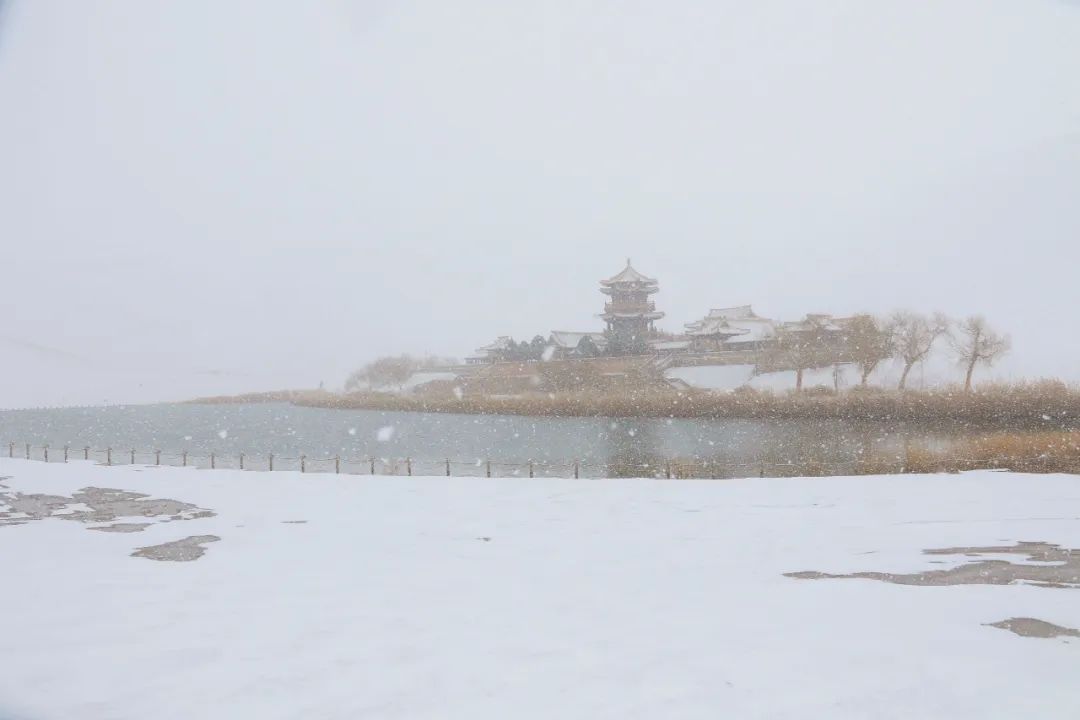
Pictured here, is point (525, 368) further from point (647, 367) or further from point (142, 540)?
point (142, 540)

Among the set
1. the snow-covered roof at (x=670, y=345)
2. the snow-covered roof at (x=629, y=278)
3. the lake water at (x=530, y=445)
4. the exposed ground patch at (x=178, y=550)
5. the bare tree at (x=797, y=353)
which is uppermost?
the snow-covered roof at (x=629, y=278)

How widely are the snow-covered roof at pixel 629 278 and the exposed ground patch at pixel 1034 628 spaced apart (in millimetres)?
70613

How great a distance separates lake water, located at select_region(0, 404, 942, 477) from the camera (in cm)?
2652

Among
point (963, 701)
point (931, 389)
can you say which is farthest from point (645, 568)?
point (931, 389)

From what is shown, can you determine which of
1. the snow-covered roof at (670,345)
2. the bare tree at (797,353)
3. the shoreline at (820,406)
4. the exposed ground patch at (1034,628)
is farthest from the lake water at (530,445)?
the snow-covered roof at (670,345)

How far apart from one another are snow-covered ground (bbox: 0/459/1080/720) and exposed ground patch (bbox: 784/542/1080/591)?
0.23m

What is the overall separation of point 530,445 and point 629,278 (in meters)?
41.0

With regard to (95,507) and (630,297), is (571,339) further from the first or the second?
(95,507)

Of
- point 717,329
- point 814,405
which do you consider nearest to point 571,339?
point 717,329

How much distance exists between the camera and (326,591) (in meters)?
7.97

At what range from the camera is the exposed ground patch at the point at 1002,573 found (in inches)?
308

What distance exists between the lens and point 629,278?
7694cm

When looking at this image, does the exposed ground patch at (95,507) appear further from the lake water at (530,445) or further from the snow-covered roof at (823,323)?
the snow-covered roof at (823,323)

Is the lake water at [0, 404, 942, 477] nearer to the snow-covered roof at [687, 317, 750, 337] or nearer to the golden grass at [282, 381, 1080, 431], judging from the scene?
the golden grass at [282, 381, 1080, 431]
